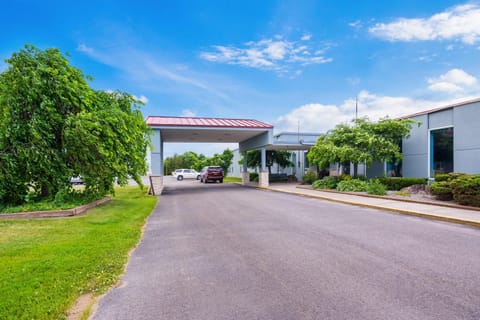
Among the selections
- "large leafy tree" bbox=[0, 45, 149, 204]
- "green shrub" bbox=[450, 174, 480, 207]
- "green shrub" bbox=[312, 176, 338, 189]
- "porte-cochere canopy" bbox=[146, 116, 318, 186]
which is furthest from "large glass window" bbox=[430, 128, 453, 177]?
"large leafy tree" bbox=[0, 45, 149, 204]

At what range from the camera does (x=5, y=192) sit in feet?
28.1

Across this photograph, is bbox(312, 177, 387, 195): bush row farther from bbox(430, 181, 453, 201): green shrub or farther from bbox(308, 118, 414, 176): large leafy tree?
bbox(430, 181, 453, 201): green shrub

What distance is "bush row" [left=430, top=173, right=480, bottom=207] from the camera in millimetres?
8844

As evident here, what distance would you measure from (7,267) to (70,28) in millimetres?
11478

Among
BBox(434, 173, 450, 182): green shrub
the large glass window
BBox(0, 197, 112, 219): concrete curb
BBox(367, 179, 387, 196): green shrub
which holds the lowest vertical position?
BBox(0, 197, 112, 219): concrete curb

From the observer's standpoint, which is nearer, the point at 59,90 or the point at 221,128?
the point at 59,90

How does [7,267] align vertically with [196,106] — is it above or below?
below

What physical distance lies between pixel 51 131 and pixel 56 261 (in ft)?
21.9

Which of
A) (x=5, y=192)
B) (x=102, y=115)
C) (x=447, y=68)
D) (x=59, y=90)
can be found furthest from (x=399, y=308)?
(x=447, y=68)

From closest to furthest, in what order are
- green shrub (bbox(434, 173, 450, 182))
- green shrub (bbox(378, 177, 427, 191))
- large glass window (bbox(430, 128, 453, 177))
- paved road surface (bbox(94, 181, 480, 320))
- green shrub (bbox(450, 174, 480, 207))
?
paved road surface (bbox(94, 181, 480, 320)), green shrub (bbox(450, 174, 480, 207)), green shrub (bbox(434, 173, 450, 182)), large glass window (bbox(430, 128, 453, 177)), green shrub (bbox(378, 177, 427, 191))

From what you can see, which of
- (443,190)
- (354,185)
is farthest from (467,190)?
(354,185)

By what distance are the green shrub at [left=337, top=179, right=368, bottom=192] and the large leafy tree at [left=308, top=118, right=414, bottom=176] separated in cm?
120

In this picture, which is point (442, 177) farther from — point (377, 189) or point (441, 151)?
point (441, 151)

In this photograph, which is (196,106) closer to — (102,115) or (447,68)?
(102,115)
